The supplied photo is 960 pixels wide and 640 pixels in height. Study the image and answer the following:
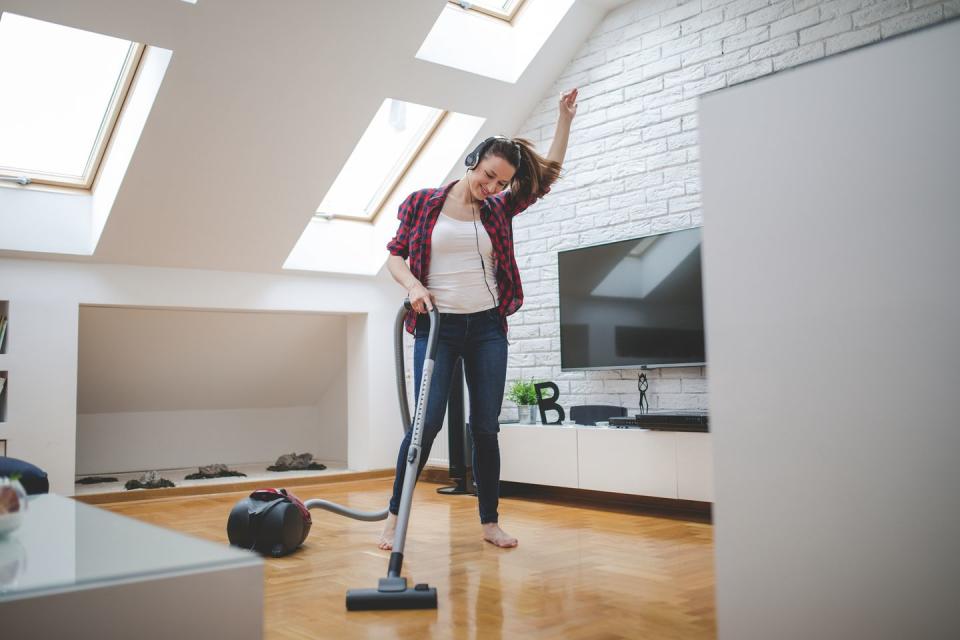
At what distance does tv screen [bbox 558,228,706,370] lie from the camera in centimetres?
343

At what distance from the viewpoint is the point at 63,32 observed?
11.5 feet

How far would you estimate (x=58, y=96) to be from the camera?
3.74m

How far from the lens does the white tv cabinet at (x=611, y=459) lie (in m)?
3.14

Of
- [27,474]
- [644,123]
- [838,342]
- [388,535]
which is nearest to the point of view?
[838,342]

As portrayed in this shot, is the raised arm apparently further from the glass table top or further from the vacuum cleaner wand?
the glass table top

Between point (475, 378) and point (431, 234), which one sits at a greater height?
point (431, 234)

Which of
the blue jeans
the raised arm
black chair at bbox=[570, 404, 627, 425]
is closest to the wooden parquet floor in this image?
the blue jeans

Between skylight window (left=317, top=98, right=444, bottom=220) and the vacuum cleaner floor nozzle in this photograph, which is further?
skylight window (left=317, top=98, right=444, bottom=220)

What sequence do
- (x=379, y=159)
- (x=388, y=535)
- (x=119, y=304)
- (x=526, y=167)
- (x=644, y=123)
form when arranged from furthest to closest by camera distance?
(x=379, y=159) → (x=119, y=304) → (x=644, y=123) → (x=388, y=535) → (x=526, y=167)

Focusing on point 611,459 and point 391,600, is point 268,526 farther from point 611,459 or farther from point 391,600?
point 611,459

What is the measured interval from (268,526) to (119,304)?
2177 mm

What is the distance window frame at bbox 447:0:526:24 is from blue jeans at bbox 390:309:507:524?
2.18 m

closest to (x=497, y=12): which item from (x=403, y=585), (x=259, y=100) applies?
(x=259, y=100)

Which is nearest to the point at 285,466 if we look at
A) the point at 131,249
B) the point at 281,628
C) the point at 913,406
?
the point at 131,249
